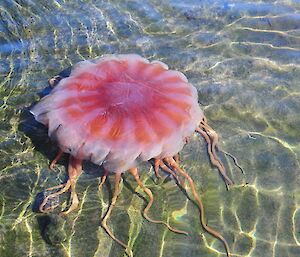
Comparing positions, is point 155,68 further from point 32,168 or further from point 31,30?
point 31,30

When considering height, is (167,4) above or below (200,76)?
above

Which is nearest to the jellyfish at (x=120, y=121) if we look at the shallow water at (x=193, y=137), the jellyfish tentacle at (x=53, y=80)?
the shallow water at (x=193, y=137)

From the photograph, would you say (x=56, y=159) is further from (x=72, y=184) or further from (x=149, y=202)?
(x=149, y=202)

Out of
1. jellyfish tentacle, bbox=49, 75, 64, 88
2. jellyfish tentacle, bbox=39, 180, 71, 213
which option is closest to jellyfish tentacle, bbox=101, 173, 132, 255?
jellyfish tentacle, bbox=39, 180, 71, 213

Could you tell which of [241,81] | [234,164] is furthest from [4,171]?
[241,81]

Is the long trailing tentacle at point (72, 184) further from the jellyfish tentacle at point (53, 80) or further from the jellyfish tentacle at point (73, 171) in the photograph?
the jellyfish tentacle at point (53, 80)

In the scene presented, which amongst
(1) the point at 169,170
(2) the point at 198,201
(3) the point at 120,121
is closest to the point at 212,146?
(1) the point at 169,170
